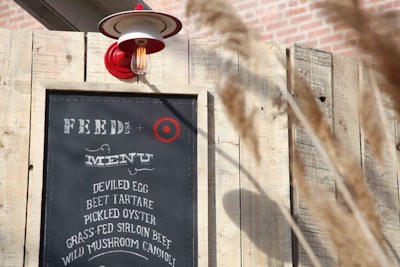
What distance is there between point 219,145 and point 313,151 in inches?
19.1

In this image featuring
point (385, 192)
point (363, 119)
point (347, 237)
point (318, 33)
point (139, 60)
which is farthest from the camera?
point (318, 33)

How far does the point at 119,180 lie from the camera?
13.1ft

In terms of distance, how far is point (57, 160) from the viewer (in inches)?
156

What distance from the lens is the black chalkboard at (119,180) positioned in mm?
3891

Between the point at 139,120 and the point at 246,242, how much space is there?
77cm

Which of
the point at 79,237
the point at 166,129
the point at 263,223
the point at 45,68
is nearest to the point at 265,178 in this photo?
the point at 263,223

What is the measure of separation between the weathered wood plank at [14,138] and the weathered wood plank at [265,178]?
103 centimetres

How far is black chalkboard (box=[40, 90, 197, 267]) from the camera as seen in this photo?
3.89 meters

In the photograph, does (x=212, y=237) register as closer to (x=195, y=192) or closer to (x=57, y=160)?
(x=195, y=192)

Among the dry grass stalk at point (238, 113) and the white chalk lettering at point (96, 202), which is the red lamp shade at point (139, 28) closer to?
the white chalk lettering at point (96, 202)

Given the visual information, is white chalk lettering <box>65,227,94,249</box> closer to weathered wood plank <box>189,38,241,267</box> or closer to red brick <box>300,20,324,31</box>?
weathered wood plank <box>189,38,241,267</box>

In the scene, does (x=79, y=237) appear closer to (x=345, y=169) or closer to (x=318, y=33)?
(x=345, y=169)

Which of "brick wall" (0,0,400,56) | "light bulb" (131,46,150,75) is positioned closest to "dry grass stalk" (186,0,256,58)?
"light bulb" (131,46,150,75)

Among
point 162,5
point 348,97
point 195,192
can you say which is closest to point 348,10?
point 195,192
